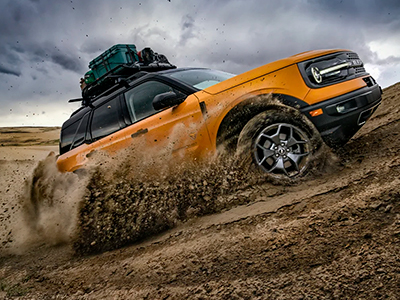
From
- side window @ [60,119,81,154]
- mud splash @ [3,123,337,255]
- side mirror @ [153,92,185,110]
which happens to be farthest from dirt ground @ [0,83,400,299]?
side window @ [60,119,81,154]

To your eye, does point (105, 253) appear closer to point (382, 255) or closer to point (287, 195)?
point (287, 195)

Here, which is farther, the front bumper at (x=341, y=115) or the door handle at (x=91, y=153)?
the door handle at (x=91, y=153)

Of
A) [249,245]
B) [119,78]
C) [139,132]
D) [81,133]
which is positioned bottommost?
[249,245]

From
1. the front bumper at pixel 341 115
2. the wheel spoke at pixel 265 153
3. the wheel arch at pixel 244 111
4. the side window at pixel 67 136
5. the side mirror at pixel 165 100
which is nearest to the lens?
the front bumper at pixel 341 115

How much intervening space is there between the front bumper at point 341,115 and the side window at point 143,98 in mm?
1810

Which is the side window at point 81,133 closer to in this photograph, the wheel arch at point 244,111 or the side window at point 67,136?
the side window at point 67,136

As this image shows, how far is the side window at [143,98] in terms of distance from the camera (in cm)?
327

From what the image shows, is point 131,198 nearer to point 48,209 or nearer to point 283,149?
point 48,209

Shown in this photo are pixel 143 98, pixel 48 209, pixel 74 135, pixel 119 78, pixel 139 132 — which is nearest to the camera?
pixel 139 132

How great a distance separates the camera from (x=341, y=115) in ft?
7.73

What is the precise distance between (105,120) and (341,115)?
319 cm

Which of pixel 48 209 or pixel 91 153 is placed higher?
pixel 91 153

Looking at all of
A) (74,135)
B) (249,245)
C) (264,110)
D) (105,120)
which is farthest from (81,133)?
(249,245)

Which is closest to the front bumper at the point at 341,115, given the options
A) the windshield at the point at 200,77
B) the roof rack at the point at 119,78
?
the windshield at the point at 200,77
